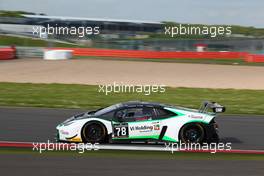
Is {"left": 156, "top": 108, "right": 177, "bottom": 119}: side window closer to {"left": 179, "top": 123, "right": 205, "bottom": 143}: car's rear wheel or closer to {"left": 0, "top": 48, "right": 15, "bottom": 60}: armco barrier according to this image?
{"left": 179, "top": 123, "right": 205, "bottom": 143}: car's rear wheel

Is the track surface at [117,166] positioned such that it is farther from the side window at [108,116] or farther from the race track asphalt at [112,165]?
the side window at [108,116]

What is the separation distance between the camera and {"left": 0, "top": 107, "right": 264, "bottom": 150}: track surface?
12383mm

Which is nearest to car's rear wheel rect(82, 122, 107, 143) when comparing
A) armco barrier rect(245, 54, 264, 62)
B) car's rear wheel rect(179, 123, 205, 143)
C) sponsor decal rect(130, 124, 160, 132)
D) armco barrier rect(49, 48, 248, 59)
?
sponsor decal rect(130, 124, 160, 132)

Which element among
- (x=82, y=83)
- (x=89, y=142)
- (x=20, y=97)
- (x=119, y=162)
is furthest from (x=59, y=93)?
(x=119, y=162)

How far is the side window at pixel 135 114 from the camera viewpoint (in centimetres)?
1135

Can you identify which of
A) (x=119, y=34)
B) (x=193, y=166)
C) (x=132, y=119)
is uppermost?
(x=119, y=34)

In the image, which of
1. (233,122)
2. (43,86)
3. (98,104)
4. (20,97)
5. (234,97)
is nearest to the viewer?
(233,122)

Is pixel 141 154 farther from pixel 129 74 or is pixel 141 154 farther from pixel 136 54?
pixel 136 54

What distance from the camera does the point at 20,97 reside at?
2002cm

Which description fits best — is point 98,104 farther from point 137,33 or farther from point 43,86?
point 137,33

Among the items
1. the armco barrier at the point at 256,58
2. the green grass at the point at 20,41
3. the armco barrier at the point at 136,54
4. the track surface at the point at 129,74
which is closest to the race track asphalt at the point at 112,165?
the track surface at the point at 129,74

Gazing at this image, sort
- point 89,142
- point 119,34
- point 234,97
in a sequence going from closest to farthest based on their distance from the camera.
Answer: point 89,142
point 234,97
point 119,34

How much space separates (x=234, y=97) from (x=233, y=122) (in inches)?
231

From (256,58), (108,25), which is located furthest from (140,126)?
(108,25)
